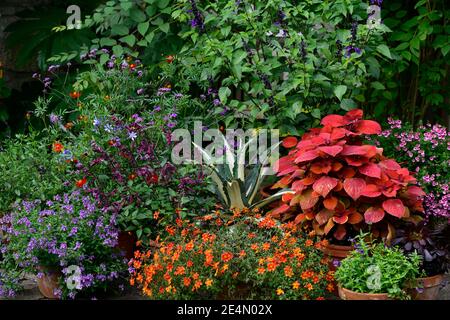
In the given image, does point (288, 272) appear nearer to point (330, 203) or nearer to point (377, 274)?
point (377, 274)

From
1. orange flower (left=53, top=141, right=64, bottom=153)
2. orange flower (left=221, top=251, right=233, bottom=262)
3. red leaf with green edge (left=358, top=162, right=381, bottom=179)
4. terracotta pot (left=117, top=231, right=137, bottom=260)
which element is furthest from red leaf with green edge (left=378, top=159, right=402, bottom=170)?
orange flower (left=53, top=141, right=64, bottom=153)

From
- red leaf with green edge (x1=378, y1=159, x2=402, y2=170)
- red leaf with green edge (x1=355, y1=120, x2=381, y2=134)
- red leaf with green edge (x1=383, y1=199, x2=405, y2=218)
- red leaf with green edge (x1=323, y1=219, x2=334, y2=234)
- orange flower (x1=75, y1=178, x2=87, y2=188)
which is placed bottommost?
red leaf with green edge (x1=323, y1=219, x2=334, y2=234)

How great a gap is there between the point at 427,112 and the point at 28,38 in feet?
11.4

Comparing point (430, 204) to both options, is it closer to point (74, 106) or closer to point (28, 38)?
point (74, 106)

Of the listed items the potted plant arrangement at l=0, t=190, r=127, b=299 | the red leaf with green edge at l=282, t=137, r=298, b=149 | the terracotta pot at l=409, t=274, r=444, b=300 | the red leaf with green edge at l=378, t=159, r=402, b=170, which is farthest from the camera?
the red leaf with green edge at l=282, t=137, r=298, b=149

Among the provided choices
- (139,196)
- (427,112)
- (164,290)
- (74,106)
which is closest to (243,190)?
(139,196)

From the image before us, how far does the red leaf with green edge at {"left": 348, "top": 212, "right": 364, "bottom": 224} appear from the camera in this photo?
4168mm

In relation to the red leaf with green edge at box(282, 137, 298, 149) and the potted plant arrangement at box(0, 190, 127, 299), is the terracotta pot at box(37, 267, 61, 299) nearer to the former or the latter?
the potted plant arrangement at box(0, 190, 127, 299)

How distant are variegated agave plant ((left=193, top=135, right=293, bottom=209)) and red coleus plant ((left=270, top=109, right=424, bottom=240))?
20 centimetres

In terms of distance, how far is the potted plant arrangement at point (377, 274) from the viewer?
3617 mm

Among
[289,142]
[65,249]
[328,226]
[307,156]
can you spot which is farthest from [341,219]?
[65,249]

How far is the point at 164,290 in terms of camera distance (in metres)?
3.76

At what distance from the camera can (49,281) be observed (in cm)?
412

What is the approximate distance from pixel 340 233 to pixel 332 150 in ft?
1.62
